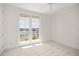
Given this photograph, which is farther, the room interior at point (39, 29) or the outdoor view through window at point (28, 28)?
the outdoor view through window at point (28, 28)

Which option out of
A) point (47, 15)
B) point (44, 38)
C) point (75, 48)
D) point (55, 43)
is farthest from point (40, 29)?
point (75, 48)

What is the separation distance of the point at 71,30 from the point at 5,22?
1.27m

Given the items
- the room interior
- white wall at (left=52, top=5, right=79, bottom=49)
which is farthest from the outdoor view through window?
white wall at (left=52, top=5, right=79, bottom=49)

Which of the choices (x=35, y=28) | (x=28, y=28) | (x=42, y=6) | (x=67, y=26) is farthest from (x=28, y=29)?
(x=67, y=26)

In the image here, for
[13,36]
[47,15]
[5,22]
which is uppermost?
[47,15]

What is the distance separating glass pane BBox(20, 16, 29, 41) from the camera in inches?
55.7

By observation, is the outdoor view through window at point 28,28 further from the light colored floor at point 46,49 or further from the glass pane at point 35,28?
the light colored floor at point 46,49

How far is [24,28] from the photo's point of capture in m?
1.45

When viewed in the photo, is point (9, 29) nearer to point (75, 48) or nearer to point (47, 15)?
point (47, 15)

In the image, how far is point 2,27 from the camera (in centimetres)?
131

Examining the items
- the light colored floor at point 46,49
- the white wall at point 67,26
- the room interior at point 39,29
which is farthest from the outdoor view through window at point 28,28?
the white wall at point 67,26

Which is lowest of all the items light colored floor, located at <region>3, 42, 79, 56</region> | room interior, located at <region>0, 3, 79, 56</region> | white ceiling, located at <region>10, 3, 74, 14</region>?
light colored floor, located at <region>3, 42, 79, 56</region>

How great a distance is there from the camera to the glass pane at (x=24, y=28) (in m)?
1.41

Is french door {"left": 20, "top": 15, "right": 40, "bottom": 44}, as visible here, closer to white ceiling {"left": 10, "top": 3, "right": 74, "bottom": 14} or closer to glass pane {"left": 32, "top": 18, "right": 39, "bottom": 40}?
glass pane {"left": 32, "top": 18, "right": 39, "bottom": 40}
